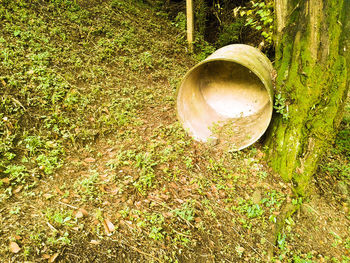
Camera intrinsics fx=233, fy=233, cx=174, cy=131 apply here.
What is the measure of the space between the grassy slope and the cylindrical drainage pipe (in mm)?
293

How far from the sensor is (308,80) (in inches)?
115

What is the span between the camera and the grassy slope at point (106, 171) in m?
2.24

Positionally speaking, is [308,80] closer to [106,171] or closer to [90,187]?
[106,171]

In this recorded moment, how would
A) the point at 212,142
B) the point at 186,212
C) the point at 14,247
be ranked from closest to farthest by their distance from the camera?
the point at 14,247, the point at 186,212, the point at 212,142

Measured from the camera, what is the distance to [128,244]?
2.21 meters

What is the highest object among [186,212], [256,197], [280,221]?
[186,212]

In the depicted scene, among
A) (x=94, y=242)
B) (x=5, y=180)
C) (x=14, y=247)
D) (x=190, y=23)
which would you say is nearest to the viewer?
(x=14, y=247)

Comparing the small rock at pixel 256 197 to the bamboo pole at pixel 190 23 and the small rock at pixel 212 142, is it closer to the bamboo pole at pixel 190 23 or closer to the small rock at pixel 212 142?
→ the small rock at pixel 212 142

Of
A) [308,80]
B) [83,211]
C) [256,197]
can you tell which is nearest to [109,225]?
[83,211]

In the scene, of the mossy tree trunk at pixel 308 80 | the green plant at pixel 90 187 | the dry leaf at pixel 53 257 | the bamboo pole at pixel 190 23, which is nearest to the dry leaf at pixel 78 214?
the green plant at pixel 90 187

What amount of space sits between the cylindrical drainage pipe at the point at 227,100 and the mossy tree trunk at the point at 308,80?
28 centimetres

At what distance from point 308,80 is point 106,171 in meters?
2.76


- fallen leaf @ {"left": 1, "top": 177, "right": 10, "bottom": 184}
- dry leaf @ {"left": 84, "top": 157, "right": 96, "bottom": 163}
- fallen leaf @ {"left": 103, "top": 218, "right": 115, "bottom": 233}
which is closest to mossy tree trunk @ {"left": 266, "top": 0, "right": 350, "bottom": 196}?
fallen leaf @ {"left": 103, "top": 218, "right": 115, "bottom": 233}

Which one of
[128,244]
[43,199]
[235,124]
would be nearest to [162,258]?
[128,244]
